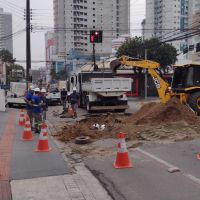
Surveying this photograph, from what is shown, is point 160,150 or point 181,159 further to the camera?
point 160,150

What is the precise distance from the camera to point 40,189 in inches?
274

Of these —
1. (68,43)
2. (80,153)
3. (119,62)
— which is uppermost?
(68,43)

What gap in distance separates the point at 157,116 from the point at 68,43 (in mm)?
74934

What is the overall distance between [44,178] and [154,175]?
2.14 meters

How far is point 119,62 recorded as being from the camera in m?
22.2

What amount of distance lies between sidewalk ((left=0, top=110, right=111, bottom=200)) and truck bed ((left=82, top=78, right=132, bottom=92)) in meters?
12.9

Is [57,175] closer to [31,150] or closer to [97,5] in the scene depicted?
[31,150]

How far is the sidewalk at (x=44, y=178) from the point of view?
6.67 m

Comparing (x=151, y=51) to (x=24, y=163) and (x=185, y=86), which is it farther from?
(x=24, y=163)

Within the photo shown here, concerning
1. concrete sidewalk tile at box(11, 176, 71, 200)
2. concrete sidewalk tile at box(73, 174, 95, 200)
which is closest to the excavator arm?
concrete sidewalk tile at box(73, 174, 95, 200)

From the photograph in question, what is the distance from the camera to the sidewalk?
6668 millimetres

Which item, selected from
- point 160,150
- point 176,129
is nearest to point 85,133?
point 176,129

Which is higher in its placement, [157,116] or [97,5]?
[97,5]

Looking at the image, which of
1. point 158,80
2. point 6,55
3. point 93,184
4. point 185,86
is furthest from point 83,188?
point 6,55
